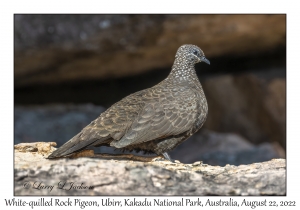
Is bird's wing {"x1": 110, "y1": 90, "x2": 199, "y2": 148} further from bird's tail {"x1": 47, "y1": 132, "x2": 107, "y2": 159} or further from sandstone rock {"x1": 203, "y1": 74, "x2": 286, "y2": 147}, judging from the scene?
sandstone rock {"x1": 203, "y1": 74, "x2": 286, "y2": 147}

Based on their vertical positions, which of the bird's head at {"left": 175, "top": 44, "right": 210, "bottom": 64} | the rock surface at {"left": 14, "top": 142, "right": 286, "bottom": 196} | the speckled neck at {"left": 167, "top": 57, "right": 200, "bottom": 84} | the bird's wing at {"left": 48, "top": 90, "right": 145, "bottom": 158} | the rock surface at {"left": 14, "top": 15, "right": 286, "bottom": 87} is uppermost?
the rock surface at {"left": 14, "top": 15, "right": 286, "bottom": 87}

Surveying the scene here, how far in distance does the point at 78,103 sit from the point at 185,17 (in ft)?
14.4

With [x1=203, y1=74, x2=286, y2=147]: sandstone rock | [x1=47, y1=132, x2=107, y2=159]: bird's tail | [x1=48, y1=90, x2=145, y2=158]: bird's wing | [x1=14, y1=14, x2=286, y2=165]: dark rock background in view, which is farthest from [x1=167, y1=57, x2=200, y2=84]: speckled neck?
[x1=203, y1=74, x2=286, y2=147]: sandstone rock

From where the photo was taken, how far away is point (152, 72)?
12.9 m

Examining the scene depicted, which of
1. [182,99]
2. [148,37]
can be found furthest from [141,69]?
[182,99]

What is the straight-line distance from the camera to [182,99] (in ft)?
22.4

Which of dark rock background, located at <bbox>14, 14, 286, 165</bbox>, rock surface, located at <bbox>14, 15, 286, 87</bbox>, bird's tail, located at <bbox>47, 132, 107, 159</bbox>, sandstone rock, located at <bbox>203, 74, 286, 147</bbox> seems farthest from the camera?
sandstone rock, located at <bbox>203, 74, 286, 147</bbox>

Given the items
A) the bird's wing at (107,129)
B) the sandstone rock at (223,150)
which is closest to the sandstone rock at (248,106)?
the sandstone rock at (223,150)

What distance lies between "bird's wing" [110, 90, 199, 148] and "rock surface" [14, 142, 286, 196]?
2.81 ft

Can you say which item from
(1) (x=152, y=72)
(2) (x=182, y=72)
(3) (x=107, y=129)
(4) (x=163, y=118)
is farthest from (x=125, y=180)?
(1) (x=152, y=72)

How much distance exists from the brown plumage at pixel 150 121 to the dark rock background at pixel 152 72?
12.0 ft

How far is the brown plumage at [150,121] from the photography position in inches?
244

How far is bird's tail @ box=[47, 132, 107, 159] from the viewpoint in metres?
5.89

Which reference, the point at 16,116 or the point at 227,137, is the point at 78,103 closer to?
the point at 16,116
